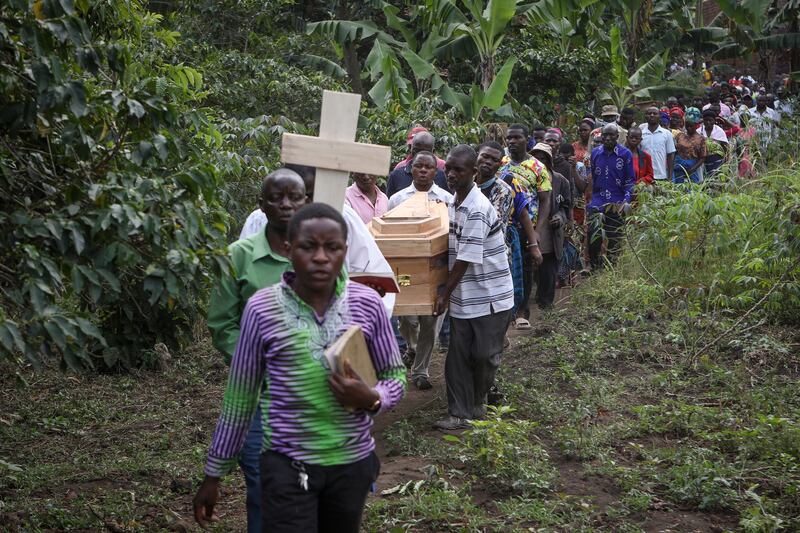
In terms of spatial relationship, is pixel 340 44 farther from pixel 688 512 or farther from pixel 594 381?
pixel 688 512

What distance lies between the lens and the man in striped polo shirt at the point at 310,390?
3.34 m

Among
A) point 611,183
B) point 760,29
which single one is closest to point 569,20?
point 760,29

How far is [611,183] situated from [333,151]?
27.5ft

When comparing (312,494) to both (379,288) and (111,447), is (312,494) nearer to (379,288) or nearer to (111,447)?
(379,288)

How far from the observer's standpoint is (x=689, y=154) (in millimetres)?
14391

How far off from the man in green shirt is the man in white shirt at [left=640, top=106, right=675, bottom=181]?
32.3 feet

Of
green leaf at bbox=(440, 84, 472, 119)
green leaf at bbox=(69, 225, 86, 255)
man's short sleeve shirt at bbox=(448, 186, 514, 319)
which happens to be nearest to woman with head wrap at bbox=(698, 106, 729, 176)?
green leaf at bbox=(440, 84, 472, 119)

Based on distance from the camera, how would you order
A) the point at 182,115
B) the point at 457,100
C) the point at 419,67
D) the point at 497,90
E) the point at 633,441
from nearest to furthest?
the point at 182,115
the point at 633,441
the point at 497,90
the point at 457,100
the point at 419,67

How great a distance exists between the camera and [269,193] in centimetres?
437

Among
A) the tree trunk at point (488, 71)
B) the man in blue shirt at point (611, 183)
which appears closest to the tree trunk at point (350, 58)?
the tree trunk at point (488, 71)

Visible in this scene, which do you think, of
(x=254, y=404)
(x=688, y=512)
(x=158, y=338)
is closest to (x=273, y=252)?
(x=254, y=404)

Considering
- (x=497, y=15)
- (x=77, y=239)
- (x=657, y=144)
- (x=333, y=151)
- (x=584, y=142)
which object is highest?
(x=497, y=15)

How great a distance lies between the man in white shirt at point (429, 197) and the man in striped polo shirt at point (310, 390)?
14.7 feet

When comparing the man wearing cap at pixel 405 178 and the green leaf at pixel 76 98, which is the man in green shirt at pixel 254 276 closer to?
the green leaf at pixel 76 98
